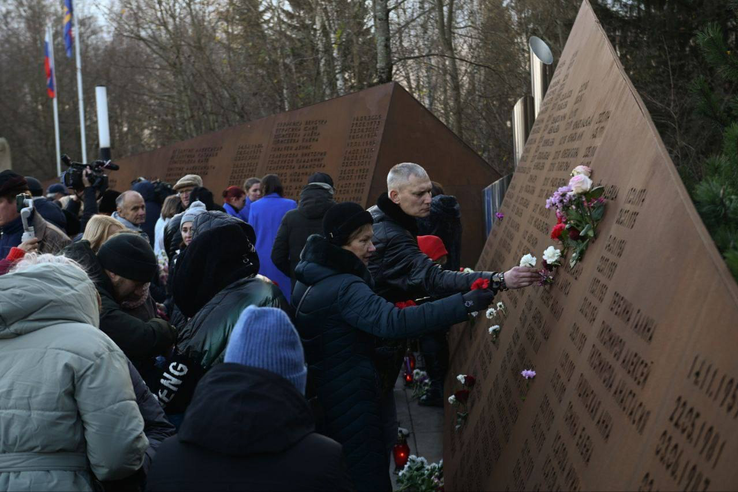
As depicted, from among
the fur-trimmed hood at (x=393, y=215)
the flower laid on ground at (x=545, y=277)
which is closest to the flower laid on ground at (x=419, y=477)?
the fur-trimmed hood at (x=393, y=215)

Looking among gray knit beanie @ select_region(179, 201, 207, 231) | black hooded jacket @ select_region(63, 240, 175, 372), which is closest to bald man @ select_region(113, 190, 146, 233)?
gray knit beanie @ select_region(179, 201, 207, 231)

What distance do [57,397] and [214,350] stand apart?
787 millimetres

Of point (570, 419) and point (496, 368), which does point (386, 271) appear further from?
point (570, 419)

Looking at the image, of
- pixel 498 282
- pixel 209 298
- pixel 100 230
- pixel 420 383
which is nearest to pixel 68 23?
pixel 420 383

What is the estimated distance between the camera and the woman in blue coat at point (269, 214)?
8383mm

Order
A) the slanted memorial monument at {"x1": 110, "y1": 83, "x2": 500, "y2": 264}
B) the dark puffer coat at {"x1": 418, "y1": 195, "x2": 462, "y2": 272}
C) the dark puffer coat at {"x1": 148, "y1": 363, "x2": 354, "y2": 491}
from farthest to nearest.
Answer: the slanted memorial monument at {"x1": 110, "y1": 83, "x2": 500, "y2": 264} < the dark puffer coat at {"x1": 418, "y1": 195, "x2": 462, "y2": 272} < the dark puffer coat at {"x1": 148, "y1": 363, "x2": 354, "y2": 491}

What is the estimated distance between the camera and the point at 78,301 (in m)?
2.83

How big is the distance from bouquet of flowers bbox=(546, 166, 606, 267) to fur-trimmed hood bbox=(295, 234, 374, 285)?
86cm

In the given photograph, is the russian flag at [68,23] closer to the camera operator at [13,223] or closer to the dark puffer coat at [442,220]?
the dark puffer coat at [442,220]

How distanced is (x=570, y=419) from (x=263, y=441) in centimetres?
114

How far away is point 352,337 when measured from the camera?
11.9ft

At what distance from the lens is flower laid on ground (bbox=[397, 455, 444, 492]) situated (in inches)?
183

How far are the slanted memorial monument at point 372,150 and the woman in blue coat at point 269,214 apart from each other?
1635 millimetres

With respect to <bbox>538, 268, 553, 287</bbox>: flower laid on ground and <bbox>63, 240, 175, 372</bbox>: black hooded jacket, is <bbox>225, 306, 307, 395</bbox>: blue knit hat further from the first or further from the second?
<bbox>538, 268, 553, 287</bbox>: flower laid on ground
